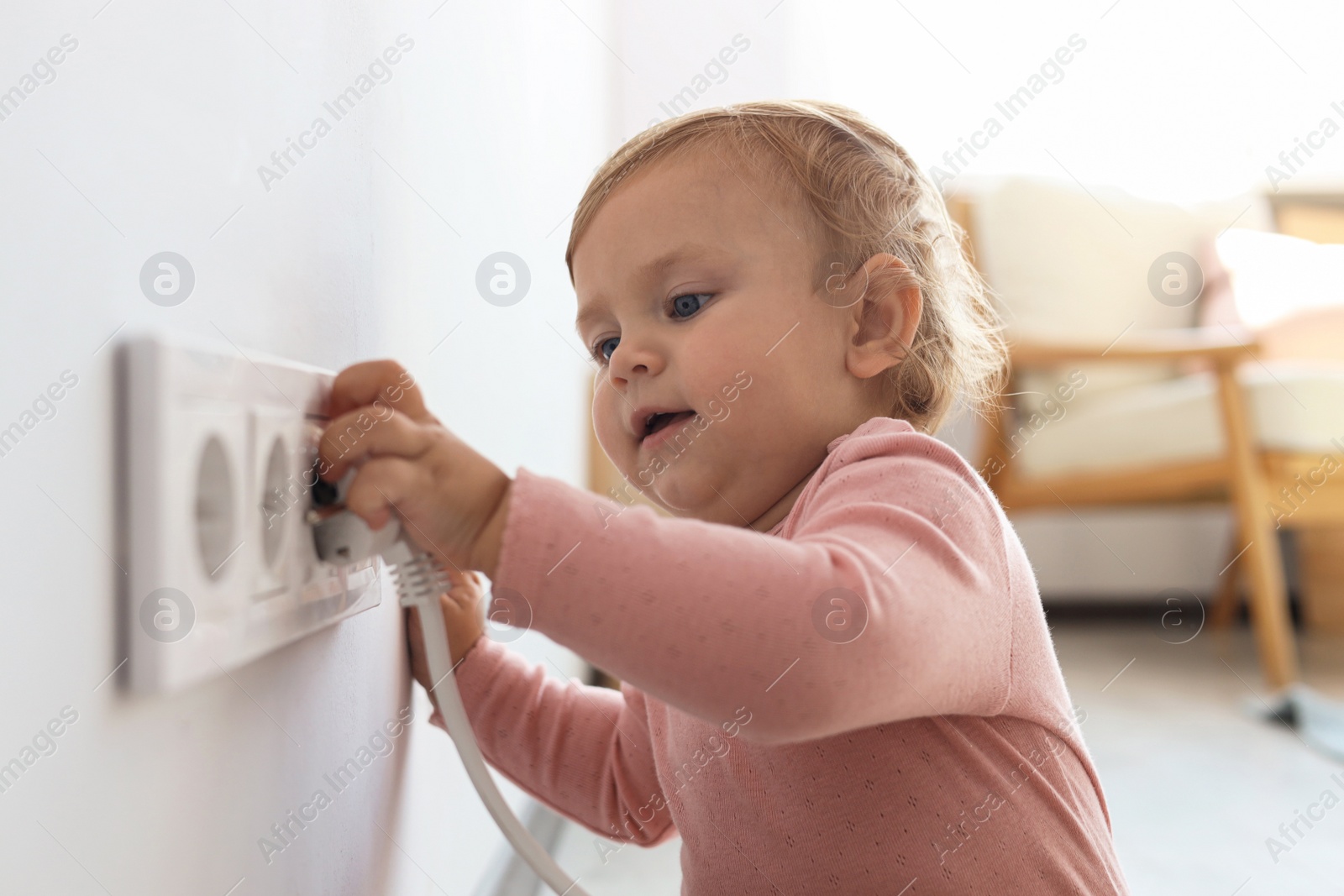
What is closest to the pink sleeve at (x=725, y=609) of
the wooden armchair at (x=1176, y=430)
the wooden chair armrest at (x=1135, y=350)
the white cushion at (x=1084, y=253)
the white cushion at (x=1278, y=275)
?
the wooden armchair at (x=1176, y=430)

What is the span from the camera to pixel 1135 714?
1.71 m

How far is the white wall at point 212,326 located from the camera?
24 centimetres

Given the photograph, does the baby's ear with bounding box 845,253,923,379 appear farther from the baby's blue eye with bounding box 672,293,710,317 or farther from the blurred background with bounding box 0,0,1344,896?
the blurred background with bounding box 0,0,1344,896

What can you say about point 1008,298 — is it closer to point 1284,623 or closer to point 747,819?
point 1284,623

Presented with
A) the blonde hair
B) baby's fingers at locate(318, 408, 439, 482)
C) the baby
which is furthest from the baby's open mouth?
baby's fingers at locate(318, 408, 439, 482)

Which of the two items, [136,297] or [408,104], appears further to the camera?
[408,104]

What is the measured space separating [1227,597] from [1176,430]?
21.4 inches

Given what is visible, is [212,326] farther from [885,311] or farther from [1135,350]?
[1135,350]

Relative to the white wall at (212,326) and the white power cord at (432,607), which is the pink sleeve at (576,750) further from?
the white power cord at (432,607)

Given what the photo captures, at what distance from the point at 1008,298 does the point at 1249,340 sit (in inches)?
28.3

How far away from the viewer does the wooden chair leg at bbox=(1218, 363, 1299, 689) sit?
1.88 meters

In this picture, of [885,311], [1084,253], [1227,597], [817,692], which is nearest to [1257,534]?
[1227,597]

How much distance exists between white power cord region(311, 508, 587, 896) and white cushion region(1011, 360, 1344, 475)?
188 centimetres

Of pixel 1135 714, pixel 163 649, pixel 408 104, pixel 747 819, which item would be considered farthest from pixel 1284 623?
pixel 163 649
